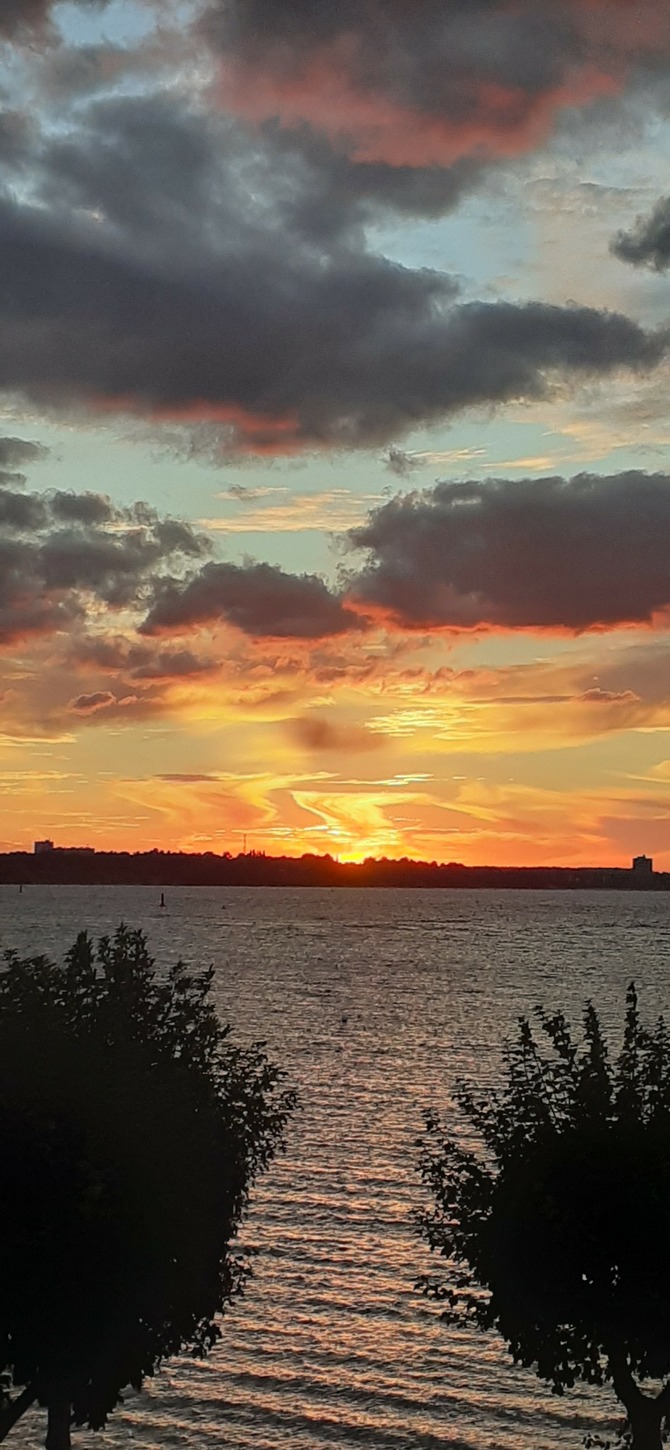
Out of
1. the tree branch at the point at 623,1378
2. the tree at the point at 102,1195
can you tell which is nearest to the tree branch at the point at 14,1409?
the tree at the point at 102,1195

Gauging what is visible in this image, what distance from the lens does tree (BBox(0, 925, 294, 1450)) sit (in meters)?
25.2

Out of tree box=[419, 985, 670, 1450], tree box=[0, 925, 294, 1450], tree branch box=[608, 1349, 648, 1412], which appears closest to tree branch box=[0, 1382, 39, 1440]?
tree box=[0, 925, 294, 1450]

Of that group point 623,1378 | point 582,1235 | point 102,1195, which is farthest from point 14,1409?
point 623,1378

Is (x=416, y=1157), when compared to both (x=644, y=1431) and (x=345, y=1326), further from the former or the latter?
(x=644, y=1431)

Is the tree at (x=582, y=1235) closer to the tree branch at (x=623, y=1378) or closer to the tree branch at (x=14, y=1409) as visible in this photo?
the tree branch at (x=623, y=1378)

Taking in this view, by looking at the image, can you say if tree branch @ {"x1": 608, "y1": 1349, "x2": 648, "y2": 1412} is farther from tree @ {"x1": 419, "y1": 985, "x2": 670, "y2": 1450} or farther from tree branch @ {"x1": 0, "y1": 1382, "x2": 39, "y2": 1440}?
tree branch @ {"x1": 0, "y1": 1382, "x2": 39, "y2": 1440}

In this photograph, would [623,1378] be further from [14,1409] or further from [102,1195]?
[14,1409]

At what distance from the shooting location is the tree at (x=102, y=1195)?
993 inches

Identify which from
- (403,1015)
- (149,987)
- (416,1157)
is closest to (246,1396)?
(149,987)

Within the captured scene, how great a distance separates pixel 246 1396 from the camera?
42094mm

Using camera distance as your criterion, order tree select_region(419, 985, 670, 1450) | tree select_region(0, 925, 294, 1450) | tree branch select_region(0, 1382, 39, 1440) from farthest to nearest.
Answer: tree branch select_region(0, 1382, 39, 1440), tree select_region(419, 985, 670, 1450), tree select_region(0, 925, 294, 1450)

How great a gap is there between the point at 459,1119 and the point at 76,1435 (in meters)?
46.4

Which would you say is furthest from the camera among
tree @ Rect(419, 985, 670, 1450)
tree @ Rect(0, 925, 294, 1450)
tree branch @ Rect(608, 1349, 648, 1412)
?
tree branch @ Rect(608, 1349, 648, 1412)

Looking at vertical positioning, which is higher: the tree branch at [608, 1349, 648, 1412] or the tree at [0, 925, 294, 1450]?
the tree at [0, 925, 294, 1450]
